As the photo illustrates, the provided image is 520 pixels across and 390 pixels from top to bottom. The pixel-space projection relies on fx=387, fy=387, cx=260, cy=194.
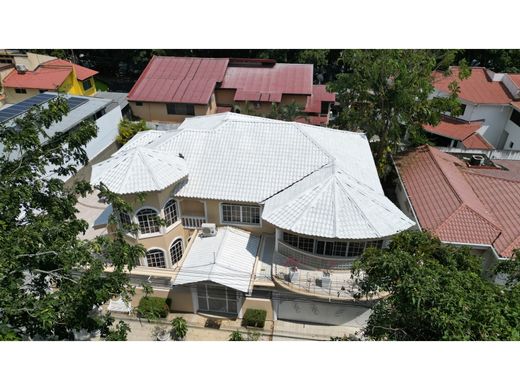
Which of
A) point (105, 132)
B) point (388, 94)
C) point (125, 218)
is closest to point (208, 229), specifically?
point (125, 218)

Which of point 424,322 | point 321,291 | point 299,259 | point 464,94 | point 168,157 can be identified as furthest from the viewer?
point 464,94

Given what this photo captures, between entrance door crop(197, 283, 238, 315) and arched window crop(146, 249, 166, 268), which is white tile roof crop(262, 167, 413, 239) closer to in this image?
entrance door crop(197, 283, 238, 315)

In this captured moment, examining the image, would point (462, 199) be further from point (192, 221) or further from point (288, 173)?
point (192, 221)

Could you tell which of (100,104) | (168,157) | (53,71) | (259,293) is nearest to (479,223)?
(259,293)

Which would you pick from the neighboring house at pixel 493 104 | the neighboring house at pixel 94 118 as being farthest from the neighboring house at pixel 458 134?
the neighboring house at pixel 94 118

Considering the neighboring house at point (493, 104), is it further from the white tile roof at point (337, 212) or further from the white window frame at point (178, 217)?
the white window frame at point (178, 217)

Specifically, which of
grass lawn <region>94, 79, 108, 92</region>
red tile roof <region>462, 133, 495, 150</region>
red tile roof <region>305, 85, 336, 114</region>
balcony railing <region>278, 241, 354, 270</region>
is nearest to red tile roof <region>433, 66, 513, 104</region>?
red tile roof <region>462, 133, 495, 150</region>

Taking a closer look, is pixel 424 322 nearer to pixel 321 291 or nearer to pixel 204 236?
→ pixel 321 291
